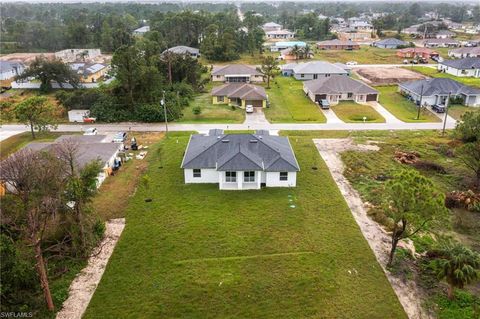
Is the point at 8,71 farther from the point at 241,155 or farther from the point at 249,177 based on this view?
the point at 249,177

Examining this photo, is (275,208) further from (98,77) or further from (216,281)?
(98,77)

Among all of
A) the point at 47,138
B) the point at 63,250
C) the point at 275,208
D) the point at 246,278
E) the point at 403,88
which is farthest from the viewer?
the point at 403,88

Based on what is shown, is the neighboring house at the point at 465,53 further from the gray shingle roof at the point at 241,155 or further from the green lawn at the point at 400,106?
the gray shingle roof at the point at 241,155

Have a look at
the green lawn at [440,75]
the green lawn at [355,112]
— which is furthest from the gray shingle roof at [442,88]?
the green lawn at [440,75]

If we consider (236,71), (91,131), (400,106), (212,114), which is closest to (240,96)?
(212,114)

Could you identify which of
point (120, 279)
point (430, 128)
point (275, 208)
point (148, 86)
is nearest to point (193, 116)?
point (148, 86)

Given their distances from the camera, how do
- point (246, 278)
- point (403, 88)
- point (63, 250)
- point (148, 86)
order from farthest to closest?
point (403, 88)
point (148, 86)
point (63, 250)
point (246, 278)

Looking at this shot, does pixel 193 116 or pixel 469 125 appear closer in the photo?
pixel 469 125
